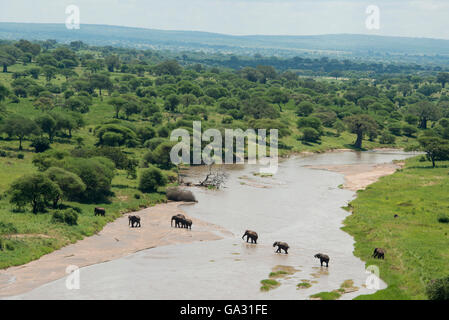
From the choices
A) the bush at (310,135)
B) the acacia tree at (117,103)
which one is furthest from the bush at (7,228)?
the bush at (310,135)

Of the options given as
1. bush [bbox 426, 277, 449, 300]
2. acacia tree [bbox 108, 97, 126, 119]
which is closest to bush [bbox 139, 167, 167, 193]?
bush [bbox 426, 277, 449, 300]

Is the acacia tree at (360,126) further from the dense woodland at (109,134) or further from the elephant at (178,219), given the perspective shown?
the elephant at (178,219)

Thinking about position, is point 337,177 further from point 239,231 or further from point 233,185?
point 239,231

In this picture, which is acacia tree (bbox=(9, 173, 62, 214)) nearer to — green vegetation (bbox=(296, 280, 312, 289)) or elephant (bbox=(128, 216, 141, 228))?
elephant (bbox=(128, 216, 141, 228))

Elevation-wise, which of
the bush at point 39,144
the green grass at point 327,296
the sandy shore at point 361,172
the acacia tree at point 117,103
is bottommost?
the sandy shore at point 361,172
